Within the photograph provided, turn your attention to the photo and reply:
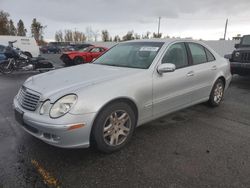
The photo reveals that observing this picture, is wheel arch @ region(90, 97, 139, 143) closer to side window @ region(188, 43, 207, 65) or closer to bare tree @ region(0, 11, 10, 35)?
side window @ region(188, 43, 207, 65)

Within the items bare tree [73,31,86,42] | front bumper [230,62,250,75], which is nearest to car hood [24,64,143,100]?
front bumper [230,62,250,75]

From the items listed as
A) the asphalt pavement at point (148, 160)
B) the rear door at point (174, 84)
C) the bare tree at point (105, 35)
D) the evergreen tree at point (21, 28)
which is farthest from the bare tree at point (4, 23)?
the rear door at point (174, 84)

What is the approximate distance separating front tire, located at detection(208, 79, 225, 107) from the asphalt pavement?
0.87 meters

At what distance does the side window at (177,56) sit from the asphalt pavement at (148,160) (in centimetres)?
113

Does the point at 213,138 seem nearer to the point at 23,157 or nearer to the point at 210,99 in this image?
the point at 210,99

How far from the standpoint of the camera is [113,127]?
3.06m

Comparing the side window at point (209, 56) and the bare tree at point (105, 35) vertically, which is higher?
the bare tree at point (105, 35)

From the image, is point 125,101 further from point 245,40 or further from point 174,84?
point 245,40

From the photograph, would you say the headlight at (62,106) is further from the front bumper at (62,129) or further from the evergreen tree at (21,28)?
the evergreen tree at (21,28)

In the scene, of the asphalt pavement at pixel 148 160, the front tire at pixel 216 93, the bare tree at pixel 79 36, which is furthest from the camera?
the bare tree at pixel 79 36

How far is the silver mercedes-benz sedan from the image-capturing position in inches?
106

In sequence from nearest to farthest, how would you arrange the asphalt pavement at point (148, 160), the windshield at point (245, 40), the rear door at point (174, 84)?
1. the asphalt pavement at point (148, 160)
2. the rear door at point (174, 84)
3. the windshield at point (245, 40)

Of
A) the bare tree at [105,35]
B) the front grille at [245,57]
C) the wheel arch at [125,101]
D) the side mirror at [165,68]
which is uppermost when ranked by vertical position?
the bare tree at [105,35]

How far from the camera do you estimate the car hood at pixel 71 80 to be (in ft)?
9.25
